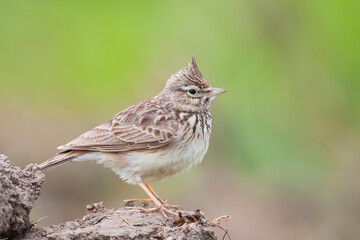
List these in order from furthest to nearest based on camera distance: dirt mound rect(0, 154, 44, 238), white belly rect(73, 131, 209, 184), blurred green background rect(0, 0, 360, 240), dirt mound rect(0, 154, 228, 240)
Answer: blurred green background rect(0, 0, 360, 240), white belly rect(73, 131, 209, 184), dirt mound rect(0, 154, 228, 240), dirt mound rect(0, 154, 44, 238)

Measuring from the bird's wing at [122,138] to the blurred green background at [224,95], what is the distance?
5066mm

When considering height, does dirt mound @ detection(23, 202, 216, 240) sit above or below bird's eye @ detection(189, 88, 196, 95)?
below

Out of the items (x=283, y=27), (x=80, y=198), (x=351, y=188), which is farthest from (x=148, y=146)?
(x=283, y=27)

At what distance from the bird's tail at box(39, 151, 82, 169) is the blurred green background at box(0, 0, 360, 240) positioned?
5284 millimetres

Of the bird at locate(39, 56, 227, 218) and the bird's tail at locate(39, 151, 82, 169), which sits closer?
the bird's tail at locate(39, 151, 82, 169)

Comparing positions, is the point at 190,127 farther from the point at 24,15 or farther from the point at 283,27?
the point at 24,15

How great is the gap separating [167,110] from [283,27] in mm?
8485

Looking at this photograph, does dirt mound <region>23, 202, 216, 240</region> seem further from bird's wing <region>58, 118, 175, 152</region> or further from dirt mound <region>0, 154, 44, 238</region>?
bird's wing <region>58, 118, 175, 152</region>

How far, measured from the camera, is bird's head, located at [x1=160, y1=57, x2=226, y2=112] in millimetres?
9367

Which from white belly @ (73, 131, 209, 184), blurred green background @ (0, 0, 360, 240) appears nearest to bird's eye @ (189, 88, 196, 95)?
white belly @ (73, 131, 209, 184)

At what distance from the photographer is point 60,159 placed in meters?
8.50

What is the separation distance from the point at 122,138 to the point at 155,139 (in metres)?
0.42

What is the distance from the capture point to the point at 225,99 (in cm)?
1583

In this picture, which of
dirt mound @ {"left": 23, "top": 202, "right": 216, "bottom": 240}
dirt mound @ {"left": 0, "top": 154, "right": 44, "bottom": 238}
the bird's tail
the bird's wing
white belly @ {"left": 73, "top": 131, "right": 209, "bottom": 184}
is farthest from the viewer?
the bird's wing
